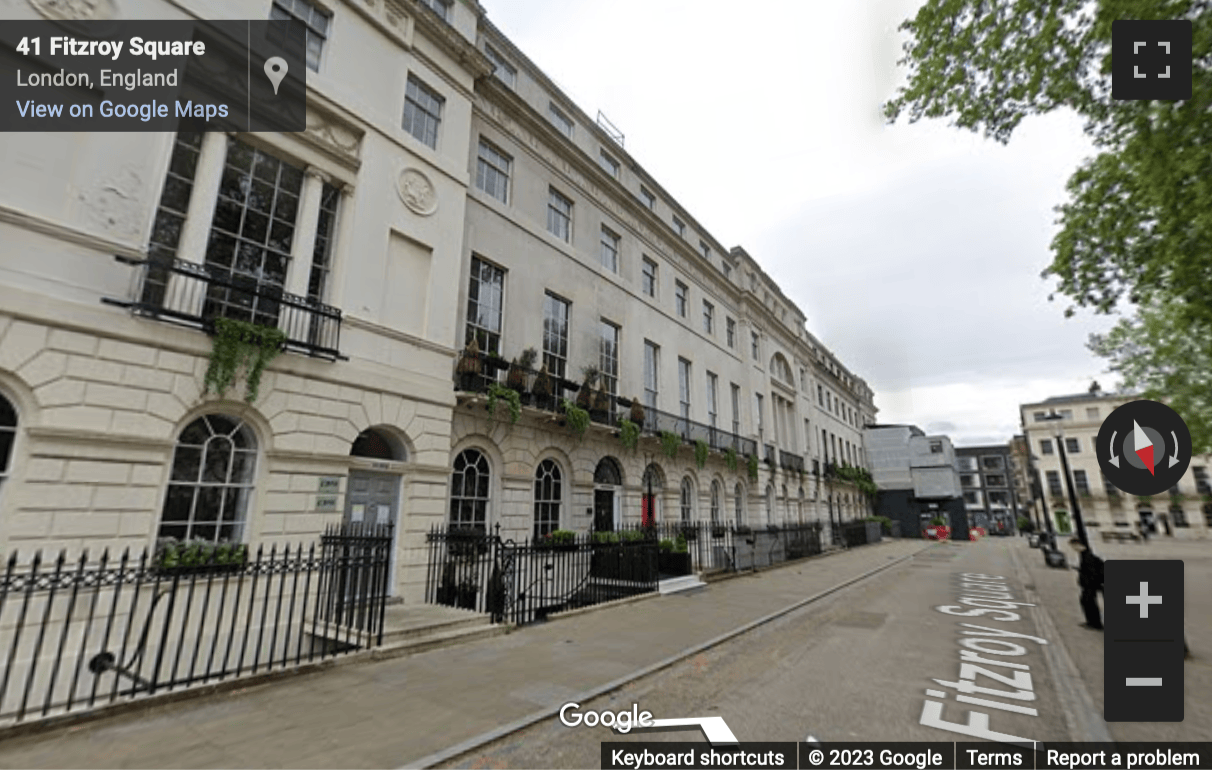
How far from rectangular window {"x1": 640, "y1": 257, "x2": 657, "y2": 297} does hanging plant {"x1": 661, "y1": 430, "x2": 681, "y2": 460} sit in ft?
20.0

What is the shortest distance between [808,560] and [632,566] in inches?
546

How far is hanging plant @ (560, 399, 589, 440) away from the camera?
1370cm

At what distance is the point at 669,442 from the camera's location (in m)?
17.9

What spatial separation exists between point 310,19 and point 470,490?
10.2 m

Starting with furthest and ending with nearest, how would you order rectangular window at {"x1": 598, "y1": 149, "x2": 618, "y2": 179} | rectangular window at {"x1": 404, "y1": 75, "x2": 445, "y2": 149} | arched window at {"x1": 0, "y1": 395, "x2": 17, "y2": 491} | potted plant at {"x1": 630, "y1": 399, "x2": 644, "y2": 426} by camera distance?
rectangular window at {"x1": 598, "y1": 149, "x2": 618, "y2": 179} → potted plant at {"x1": 630, "y1": 399, "x2": 644, "y2": 426} → rectangular window at {"x1": 404, "y1": 75, "x2": 445, "y2": 149} → arched window at {"x1": 0, "y1": 395, "x2": 17, "y2": 491}

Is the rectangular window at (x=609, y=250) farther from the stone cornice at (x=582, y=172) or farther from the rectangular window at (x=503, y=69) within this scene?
the rectangular window at (x=503, y=69)

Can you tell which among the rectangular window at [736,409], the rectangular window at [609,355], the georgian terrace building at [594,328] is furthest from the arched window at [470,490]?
the rectangular window at [736,409]

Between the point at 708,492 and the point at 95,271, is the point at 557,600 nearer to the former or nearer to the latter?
the point at 95,271

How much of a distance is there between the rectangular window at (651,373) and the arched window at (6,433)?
1551 centimetres

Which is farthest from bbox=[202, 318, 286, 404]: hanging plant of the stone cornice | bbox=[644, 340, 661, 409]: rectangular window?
bbox=[644, 340, 661, 409]: rectangular window

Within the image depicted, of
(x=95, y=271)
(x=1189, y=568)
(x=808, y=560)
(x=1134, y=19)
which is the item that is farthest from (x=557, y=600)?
(x=1189, y=568)

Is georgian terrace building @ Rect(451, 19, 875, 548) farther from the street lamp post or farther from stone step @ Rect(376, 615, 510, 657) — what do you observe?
the street lamp post

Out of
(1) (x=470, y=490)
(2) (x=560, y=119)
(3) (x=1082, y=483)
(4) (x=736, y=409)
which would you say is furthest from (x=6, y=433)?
(3) (x=1082, y=483)

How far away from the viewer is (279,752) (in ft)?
13.8
